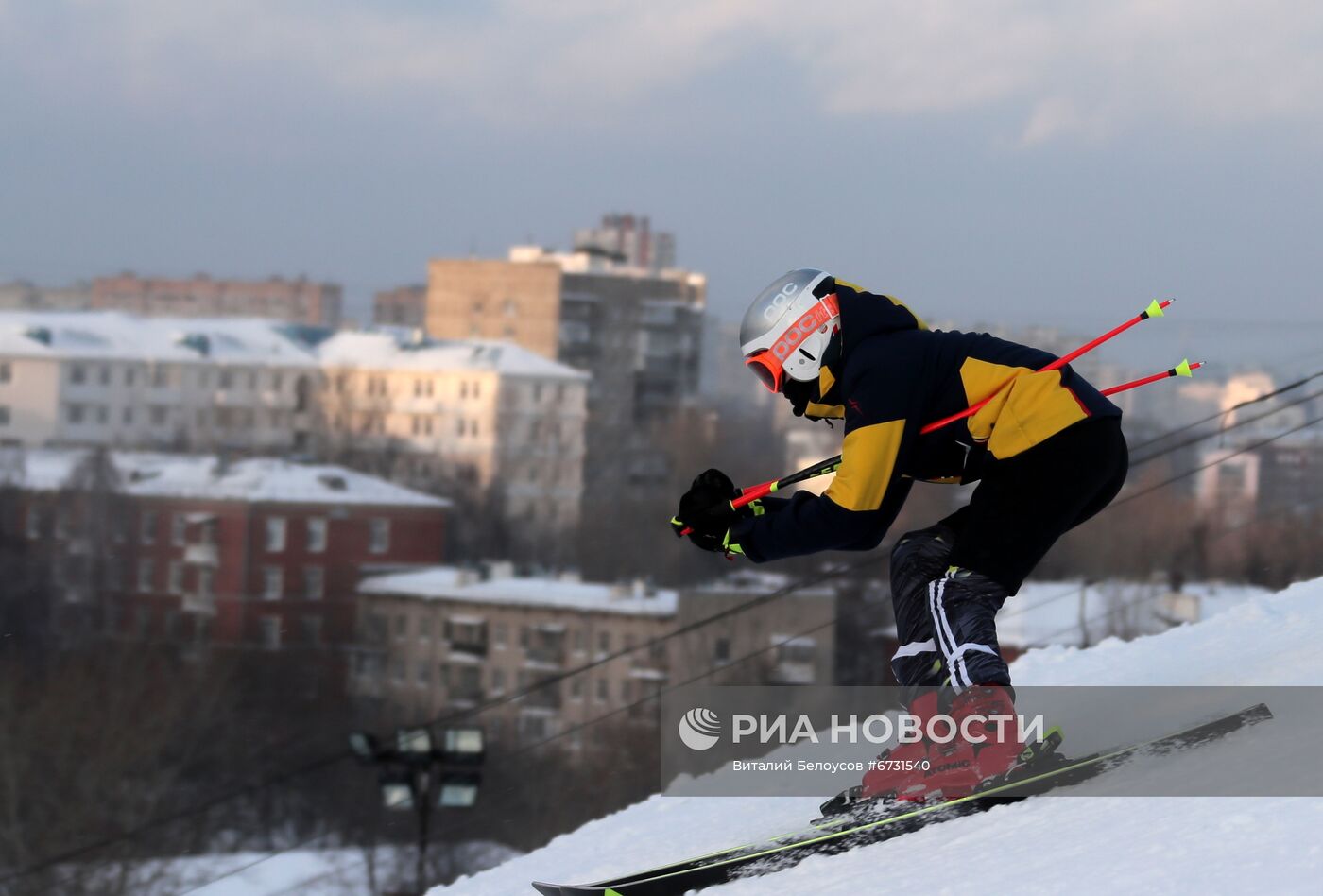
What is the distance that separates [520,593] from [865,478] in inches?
1389

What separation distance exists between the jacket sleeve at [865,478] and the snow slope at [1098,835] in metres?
0.59

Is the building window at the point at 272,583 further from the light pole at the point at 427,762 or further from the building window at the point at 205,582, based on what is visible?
the light pole at the point at 427,762

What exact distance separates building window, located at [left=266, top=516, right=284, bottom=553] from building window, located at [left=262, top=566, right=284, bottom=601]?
566mm

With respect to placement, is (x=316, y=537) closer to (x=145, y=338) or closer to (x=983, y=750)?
(x=145, y=338)

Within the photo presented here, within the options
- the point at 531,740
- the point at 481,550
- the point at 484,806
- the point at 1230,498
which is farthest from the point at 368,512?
the point at 1230,498

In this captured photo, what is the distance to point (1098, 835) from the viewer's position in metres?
2.36

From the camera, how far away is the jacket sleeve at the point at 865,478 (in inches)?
99.1

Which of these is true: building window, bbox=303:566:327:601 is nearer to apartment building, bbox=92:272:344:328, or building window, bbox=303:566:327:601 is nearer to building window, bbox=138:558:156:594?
building window, bbox=138:558:156:594

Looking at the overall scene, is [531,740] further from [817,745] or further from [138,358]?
[817,745]


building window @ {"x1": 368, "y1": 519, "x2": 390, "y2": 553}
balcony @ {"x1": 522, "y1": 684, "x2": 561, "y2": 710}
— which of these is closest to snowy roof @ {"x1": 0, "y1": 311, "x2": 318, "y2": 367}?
building window @ {"x1": 368, "y1": 519, "x2": 390, "y2": 553}

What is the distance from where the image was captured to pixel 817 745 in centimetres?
396

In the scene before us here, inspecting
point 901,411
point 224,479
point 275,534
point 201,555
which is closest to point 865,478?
point 901,411

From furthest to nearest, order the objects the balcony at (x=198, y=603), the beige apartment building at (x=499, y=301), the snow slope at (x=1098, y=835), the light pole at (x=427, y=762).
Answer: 1. the beige apartment building at (x=499, y=301)
2. the balcony at (x=198, y=603)
3. the light pole at (x=427, y=762)
4. the snow slope at (x=1098, y=835)

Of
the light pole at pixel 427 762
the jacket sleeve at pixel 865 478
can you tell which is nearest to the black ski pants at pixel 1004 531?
the jacket sleeve at pixel 865 478
